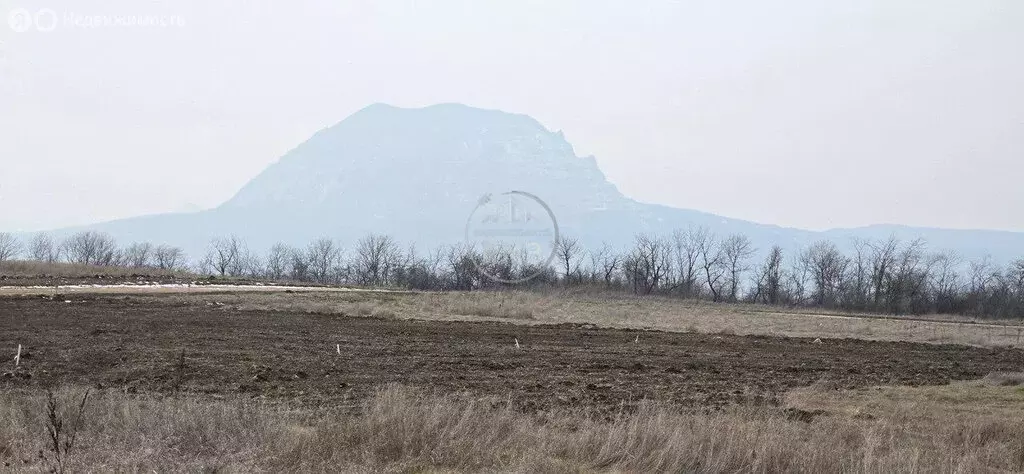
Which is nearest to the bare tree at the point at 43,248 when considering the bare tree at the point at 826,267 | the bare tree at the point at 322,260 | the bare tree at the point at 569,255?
the bare tree at the point at 322,260

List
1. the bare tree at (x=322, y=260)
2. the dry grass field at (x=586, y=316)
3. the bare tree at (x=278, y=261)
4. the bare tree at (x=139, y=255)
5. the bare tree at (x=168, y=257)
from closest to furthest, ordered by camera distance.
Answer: the dry grass field at (x=586, y=316) < the bare tree at (x=139, y=255) < the bare tree at (x=322, y=260) < the bare tree at (x=168, y=257) < the bare tree at (x=278, y=261)

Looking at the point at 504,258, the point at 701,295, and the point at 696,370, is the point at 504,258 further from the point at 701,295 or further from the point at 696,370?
the point at 696,370

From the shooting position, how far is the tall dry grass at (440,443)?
8.61 metres

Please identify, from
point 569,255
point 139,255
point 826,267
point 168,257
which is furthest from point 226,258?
point 826,267

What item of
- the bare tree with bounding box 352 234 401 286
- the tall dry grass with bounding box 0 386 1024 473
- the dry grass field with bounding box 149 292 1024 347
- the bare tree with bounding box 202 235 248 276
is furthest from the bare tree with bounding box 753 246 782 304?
the tall dry grass with bounding box 0 386 1024 473

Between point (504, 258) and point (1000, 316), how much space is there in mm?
46138

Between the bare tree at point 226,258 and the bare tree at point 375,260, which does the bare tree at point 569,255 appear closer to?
the bare tree at point 375,260

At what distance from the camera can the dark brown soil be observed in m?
15.9

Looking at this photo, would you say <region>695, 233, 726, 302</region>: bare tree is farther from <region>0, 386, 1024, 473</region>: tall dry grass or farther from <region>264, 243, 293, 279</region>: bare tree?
<region>0, 386, 1024, 473</region>: tall dry grass

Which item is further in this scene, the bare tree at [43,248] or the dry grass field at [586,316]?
the bare tree at [43,248]

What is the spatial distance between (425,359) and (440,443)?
12.0 m

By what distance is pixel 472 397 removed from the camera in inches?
573

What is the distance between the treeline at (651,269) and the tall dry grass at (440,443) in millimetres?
68517

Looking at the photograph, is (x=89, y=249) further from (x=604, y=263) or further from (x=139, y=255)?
(x=604, y=263)
